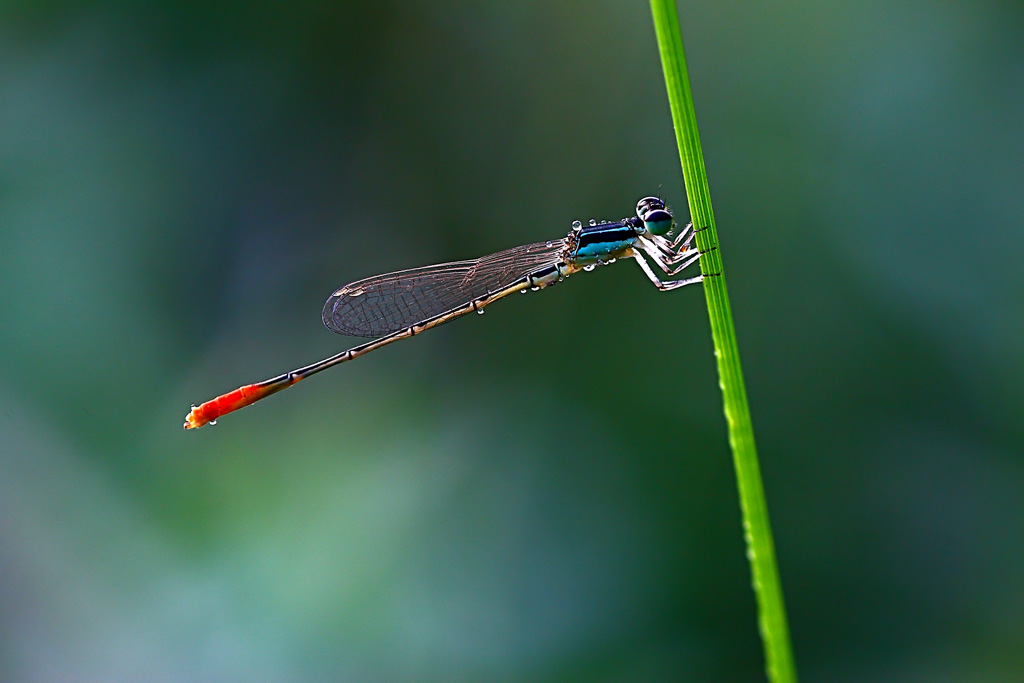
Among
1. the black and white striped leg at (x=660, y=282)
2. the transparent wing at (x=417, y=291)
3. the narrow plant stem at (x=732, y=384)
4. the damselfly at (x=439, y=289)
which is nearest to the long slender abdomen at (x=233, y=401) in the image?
the damselfly at (x=439, y=289)

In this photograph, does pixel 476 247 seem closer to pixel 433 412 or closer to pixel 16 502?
pixel 433 412

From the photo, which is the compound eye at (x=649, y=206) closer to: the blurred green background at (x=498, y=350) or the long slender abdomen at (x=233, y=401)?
the blurred green background at (x=498, y=350)

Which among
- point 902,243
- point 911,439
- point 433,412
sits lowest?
point 911,439

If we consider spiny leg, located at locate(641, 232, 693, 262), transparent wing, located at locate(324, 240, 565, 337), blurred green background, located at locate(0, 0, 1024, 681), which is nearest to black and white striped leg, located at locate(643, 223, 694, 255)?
spiny leg, located at locate(641, 232, 693, 262)

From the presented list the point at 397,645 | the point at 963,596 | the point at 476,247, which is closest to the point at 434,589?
the point at 397,645

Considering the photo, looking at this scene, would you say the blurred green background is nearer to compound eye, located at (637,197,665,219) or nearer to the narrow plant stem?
compound eye, located at (637,197,665,219)

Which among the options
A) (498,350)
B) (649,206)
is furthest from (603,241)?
(498,350)

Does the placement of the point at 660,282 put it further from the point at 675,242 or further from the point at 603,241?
the point at 603,241
